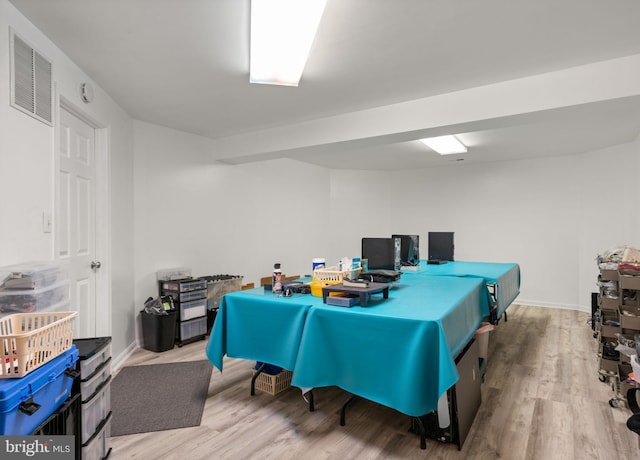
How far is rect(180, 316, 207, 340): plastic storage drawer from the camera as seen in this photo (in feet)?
13.3

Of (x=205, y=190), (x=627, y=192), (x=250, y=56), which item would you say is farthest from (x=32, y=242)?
(x=627, y=192)

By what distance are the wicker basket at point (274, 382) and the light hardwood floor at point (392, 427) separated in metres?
0.07

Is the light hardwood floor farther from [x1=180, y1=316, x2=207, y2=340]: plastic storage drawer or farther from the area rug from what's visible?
→ [x1=180, y1=316, x2=207, y2=340]: plastic storage drawer

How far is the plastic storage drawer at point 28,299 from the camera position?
5.62 feet

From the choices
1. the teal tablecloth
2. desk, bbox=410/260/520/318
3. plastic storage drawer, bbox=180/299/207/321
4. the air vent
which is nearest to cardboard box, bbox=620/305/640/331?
desk, bbox=410/260/520/318

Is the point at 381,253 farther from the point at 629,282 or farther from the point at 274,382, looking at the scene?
the point at 629,282

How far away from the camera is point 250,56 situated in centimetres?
256

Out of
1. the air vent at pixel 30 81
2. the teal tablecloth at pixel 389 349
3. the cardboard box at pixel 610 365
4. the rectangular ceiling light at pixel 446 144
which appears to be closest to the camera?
the teal tablecloth at pixel 389 349

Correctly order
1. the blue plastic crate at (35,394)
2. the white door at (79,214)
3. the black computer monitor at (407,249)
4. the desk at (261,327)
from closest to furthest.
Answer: the blue plastic crate at (35,394), the desk at (261,327), the white door at (79,214), the black computer monitor at (407,249)

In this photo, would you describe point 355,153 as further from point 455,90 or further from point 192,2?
point 192,2

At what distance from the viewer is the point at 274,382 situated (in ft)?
9.14

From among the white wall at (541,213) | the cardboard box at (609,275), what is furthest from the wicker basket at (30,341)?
the white wall at (541,213)

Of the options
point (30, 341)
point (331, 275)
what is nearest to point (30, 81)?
point (30, 341)

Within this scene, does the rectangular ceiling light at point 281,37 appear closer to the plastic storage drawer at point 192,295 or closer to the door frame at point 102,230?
A: the door frame at point 102,230
